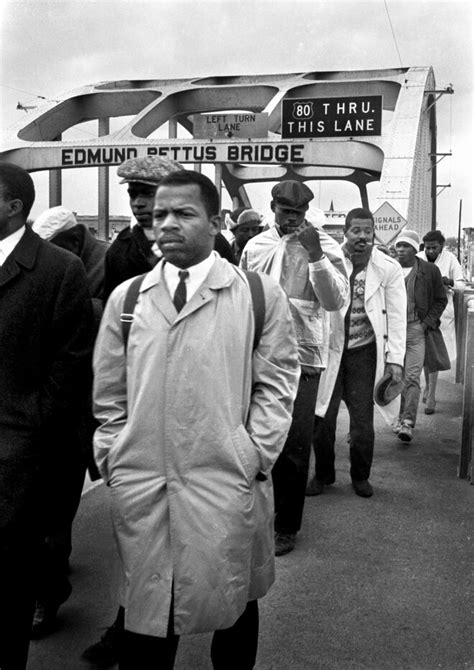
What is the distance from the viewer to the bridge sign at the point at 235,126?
28.9 metres

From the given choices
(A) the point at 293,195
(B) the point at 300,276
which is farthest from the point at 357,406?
(A) the point at 293,195

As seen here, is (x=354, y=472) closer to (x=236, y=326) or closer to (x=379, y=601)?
(x=379, y=601)

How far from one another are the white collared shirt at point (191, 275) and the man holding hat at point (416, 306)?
5.36 metres

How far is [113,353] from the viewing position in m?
2.58

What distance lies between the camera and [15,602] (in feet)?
9.55

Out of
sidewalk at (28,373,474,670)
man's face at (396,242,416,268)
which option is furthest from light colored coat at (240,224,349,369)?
man's face at (396,242,416,268)

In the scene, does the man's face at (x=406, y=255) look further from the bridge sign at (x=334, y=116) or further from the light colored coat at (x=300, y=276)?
the bridge sign at (x=334, y=116)

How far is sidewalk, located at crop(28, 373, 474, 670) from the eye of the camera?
11.0 feet

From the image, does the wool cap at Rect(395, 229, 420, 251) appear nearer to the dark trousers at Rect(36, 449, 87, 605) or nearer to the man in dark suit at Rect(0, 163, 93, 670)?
the dark trousers at Rect(36, 449, 87, 605)

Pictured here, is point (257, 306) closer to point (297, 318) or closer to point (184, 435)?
point (184, 435)

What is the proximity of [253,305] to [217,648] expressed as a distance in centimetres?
118

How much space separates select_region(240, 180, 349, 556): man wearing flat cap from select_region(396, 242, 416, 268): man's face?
378 cm

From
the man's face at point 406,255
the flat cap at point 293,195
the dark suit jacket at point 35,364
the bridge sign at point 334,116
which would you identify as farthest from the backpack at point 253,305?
the bridge sign at point 334,116

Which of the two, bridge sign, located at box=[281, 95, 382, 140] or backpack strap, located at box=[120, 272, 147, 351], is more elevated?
bridge sign, located at box=[281, 95, 382, 140]
